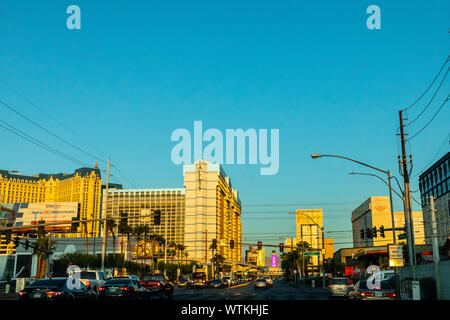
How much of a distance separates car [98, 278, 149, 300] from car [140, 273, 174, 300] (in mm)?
7454

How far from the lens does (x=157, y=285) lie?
35.6 meters

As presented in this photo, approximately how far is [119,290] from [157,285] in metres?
10.2

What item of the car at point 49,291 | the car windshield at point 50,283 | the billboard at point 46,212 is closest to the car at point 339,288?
the car at point 49,291

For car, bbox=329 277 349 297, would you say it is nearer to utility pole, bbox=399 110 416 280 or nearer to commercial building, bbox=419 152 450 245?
utility pole, bbox=399 110 416 280

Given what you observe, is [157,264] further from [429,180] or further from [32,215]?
[429,180]

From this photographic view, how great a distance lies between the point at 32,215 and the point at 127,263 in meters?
25.9

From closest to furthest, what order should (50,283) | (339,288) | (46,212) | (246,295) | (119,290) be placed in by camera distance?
(50,283)
(119,290)
(339,288)
(246,295)
(46,212)

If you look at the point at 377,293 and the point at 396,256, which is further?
the point at 396,256

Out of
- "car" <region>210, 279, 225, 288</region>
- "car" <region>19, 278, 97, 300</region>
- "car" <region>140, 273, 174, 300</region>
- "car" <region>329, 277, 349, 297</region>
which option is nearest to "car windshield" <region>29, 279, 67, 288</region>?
"car" <region>19, 278, 97, 300</region>

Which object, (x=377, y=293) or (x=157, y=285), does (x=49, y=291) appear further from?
(x=157, y=285)

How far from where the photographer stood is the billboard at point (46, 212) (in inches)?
4001

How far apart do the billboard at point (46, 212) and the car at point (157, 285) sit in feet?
204

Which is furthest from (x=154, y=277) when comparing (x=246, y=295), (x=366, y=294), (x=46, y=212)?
(x=46, y=212)

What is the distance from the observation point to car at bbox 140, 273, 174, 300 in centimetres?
3503
